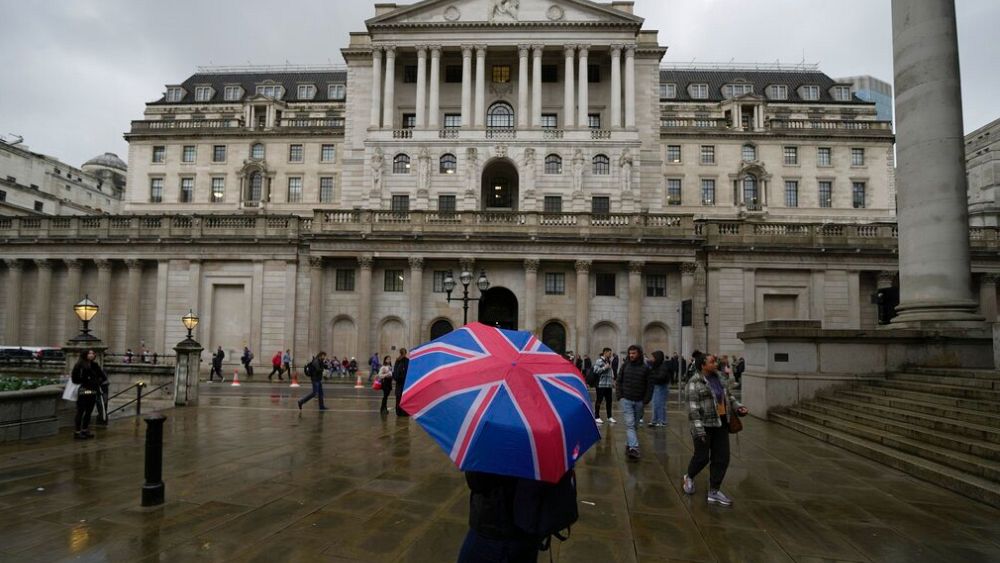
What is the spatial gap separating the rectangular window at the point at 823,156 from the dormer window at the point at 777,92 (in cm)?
1353

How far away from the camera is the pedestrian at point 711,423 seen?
23.4ft

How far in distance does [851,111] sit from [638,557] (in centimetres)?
7119

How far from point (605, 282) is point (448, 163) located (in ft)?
50.8

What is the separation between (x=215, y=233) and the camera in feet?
106

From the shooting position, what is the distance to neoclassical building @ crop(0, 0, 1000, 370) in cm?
3042

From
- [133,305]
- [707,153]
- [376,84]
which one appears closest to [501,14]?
→ [376,84]

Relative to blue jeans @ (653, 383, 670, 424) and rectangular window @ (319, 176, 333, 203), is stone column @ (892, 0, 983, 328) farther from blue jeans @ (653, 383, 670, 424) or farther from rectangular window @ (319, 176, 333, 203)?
rectangular window @ (319, 176, 333, 203)

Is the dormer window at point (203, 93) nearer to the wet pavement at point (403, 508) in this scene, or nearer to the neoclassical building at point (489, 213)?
the neoclassical building at point (489, 213)

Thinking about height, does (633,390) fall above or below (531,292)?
below

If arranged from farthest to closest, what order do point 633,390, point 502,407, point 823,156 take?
point 823,156, point 633,390, point 502,407

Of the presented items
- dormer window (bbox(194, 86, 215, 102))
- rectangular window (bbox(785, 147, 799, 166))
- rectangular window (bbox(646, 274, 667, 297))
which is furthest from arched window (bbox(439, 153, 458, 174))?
dormer window (bbox(194, 86, 215, 102))

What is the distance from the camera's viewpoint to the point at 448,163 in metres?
39.5

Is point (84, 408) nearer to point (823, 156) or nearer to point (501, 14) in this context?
Answer: point (501, 14)

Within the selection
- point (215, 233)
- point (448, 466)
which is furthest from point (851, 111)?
point (448, 466)
